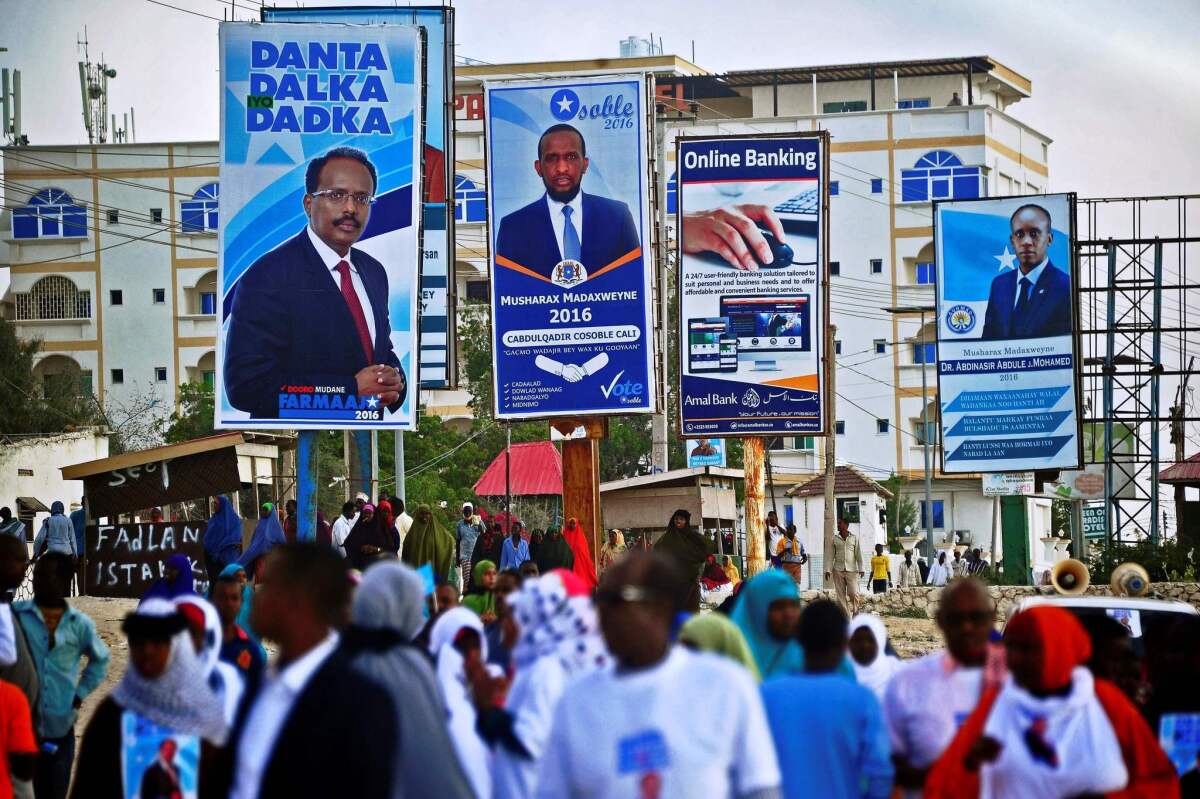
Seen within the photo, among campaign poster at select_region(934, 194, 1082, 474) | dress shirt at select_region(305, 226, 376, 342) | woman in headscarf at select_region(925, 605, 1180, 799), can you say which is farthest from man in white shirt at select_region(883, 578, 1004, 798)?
campaign poster at select_region(934, 194, 1082, 474)

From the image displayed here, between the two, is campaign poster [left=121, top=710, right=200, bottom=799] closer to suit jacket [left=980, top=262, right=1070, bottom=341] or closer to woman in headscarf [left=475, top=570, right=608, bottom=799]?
woman in headscarf [left=475, top=570, right=608, bottom=799]

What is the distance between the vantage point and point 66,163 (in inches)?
3078

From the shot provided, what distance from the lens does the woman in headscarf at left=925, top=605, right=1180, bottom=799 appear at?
5227 mm

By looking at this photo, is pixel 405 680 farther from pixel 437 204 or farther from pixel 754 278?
pixel 437 204

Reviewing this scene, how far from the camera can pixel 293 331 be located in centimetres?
1856

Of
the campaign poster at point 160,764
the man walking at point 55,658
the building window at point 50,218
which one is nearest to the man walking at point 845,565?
the man walking at point 55,658

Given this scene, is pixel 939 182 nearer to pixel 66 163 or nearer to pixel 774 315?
pixel 66 163

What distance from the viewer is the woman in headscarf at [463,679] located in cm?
546

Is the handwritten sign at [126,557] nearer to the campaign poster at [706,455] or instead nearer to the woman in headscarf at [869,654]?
the woman in headscarf at [869,654]

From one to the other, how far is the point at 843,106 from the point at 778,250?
61.1 m

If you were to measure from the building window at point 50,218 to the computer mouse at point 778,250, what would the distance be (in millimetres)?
58650

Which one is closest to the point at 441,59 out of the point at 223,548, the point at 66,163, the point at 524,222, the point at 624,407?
the point at 524,222

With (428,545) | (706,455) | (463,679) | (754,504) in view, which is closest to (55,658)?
(463,679)

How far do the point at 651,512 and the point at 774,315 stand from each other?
9681 mm
